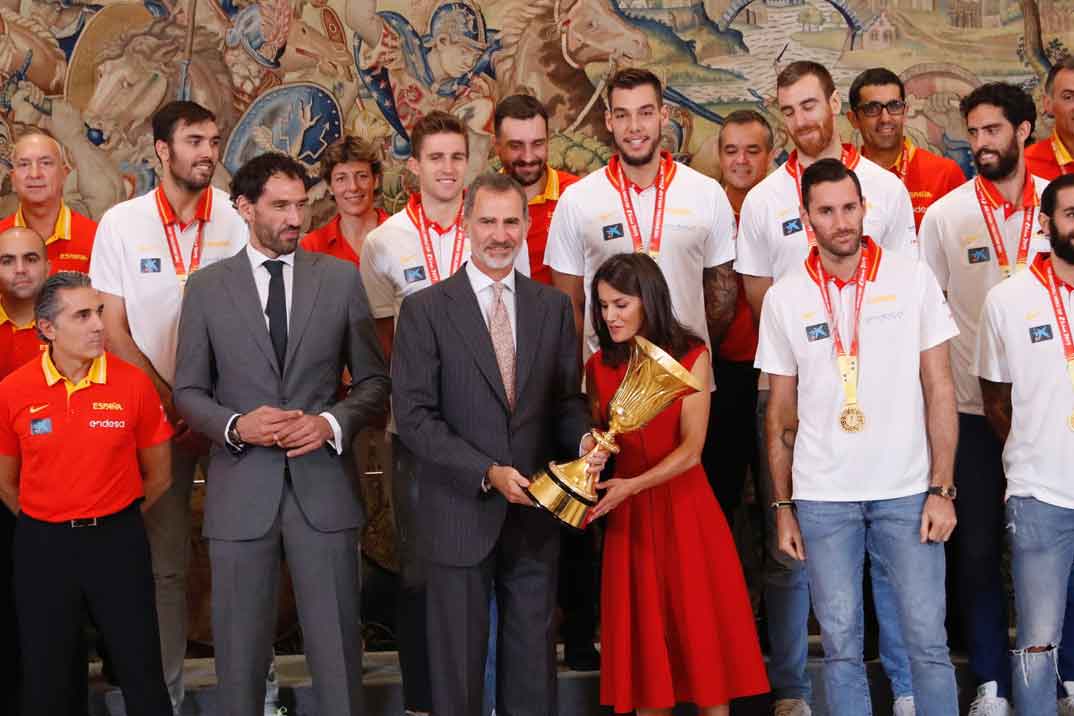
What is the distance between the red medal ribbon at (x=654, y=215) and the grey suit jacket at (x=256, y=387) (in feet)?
3.54

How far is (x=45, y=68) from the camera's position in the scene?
6465 mm

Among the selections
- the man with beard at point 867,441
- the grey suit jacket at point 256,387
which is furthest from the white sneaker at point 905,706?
the grey suit jacket at point 256,387

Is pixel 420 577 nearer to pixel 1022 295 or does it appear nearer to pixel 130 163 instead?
pixel 1022 295

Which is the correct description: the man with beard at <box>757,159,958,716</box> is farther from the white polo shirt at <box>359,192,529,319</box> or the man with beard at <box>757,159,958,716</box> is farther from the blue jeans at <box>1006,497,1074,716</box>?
the white polo shirt at <box>359,192,529,319</box>

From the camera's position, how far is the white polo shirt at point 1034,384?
14.1 ft

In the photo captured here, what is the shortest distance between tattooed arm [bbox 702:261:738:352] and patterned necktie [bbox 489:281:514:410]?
43.6 inches

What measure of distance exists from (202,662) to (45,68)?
9.33 feet

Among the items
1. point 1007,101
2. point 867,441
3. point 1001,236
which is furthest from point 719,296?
point 1007,101

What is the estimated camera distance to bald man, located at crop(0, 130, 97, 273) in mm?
5215

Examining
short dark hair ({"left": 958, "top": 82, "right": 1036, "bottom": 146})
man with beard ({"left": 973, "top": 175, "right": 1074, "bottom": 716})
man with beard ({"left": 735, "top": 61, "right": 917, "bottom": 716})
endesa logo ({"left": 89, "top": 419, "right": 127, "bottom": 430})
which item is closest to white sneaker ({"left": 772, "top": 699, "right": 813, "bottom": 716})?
man with beard ({"left": 735, "top": 61, "right": 917, "bottom": 716})

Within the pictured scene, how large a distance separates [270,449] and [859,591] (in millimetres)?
1817

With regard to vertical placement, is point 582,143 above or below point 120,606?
above

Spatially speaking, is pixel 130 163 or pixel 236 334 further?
pixel 130 163

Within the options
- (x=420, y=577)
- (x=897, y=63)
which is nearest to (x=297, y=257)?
(x=420, y=577)
